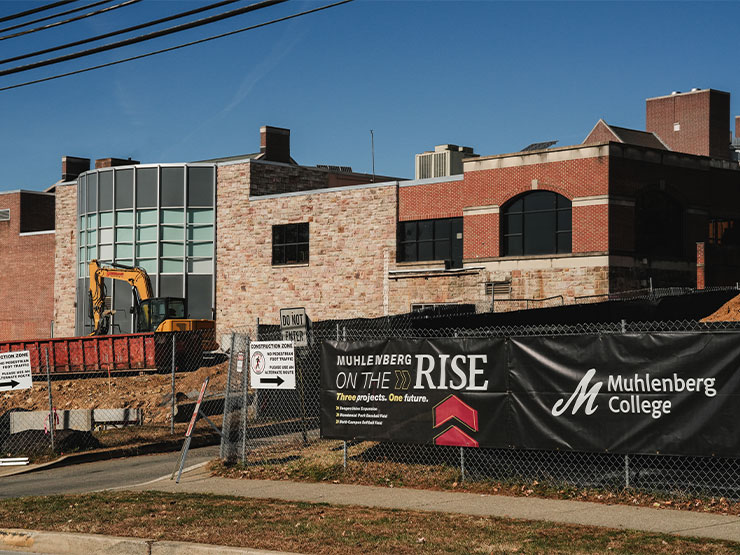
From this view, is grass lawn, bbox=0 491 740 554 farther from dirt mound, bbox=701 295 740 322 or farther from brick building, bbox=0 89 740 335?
brick building, bbox=0 89 740 335

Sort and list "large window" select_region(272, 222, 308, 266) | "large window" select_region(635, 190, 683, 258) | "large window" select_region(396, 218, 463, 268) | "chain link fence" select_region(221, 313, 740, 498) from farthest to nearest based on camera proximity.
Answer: "large window" select_region(272, 222, 308, 266) < "large window" select_region(396, 218, 463, 268) < "large window" select_region(635, 190, 683, 258) < "chain link fence" select_region(221, 313, 740, 498)

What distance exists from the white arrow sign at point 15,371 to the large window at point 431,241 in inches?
989

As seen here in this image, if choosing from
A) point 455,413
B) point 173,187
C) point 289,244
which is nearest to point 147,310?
point 289,244

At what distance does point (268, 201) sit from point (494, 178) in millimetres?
12819

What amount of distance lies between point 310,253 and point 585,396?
33.8 meters

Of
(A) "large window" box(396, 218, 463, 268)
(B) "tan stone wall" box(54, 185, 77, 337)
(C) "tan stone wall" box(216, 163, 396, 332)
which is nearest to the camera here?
(A) "large window" box(396, 218, 463, 268)

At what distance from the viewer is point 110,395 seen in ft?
104

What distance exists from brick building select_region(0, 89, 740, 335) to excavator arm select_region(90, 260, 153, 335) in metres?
6.06

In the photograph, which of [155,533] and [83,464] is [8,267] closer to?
[83,464]

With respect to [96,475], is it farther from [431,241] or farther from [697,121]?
[697,121]

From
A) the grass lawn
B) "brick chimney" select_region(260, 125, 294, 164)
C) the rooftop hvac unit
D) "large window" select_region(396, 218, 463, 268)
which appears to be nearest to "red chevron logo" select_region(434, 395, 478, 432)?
the grass lawn

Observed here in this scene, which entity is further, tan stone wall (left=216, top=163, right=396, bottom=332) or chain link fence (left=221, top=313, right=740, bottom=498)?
tan stone wall (left=216, top=163, right=396, bottom=332)

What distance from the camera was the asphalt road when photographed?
15742mm

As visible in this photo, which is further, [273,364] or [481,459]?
[273,364]
